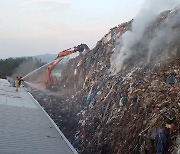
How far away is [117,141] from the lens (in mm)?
10125

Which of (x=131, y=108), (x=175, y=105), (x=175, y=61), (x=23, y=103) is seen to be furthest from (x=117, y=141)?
(x=23, y=103)

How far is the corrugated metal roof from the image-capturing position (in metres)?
10.0

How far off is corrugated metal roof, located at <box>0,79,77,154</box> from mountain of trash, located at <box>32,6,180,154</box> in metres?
0.82

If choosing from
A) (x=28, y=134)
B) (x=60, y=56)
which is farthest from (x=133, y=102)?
(x=60, y=56)

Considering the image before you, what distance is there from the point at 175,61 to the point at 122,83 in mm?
2122

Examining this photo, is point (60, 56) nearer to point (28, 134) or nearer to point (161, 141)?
point (28, 134)

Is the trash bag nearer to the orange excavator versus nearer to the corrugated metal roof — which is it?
the corrugated metal roof

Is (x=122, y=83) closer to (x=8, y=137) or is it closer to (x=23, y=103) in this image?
(x=8, y=137)

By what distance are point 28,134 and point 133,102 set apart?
3.73 meters

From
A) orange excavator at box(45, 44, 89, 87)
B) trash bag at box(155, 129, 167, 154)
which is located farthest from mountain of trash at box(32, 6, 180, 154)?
orange excavator at box(45, 44, 89, 87)

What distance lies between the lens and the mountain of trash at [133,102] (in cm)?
873

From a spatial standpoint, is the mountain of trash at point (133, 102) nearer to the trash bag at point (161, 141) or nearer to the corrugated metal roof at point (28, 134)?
the trash bag at point (161, 141)

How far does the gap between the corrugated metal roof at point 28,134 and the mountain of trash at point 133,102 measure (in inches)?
32.2

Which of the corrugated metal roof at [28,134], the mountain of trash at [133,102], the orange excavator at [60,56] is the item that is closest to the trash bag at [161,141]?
the mountain of trash at [133,102]
